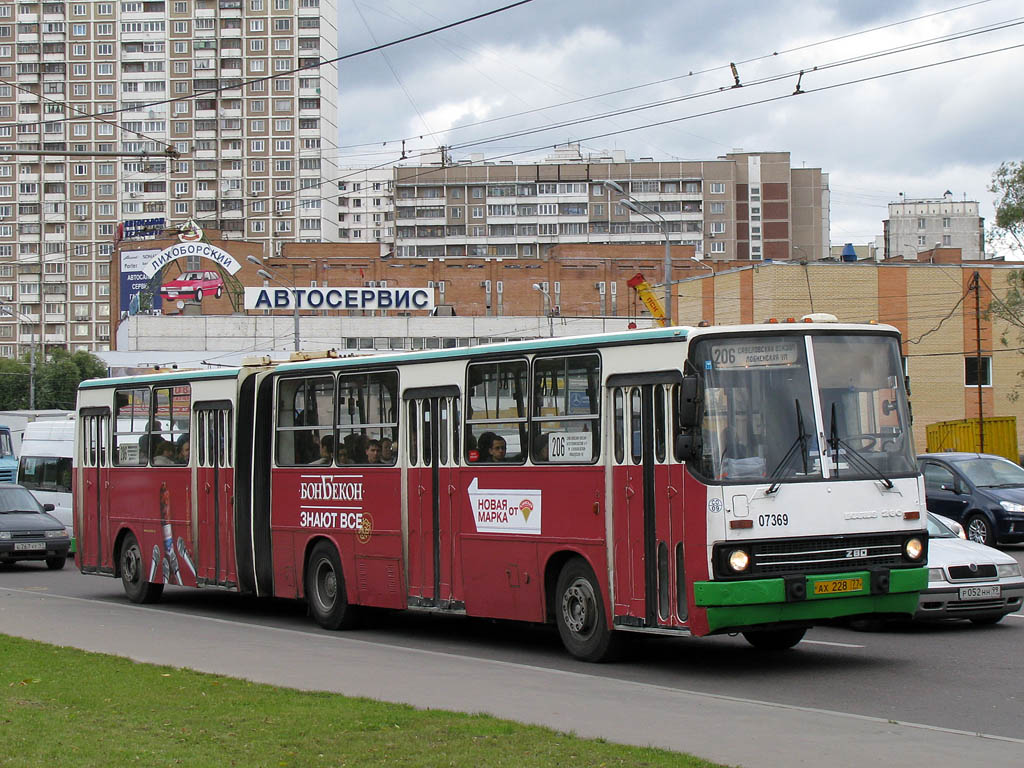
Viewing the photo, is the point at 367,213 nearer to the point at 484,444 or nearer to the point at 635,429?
the point at 484,444

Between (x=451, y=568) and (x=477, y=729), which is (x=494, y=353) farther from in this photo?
(x=477, y=729)

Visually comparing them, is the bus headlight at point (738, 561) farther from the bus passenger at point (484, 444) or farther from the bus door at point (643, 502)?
the bus passenger at point (484, 444)

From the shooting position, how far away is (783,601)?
11.3 meters

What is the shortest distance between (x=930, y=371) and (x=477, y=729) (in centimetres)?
5263

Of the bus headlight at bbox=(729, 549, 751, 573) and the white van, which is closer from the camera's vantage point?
the bus headlight at bbox=(729, 549, 751, 573)

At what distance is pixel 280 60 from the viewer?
140875 millimetres

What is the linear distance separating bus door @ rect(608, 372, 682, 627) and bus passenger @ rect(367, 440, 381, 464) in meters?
4.05

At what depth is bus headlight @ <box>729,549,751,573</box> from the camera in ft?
37.0

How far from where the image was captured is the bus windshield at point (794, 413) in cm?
1155

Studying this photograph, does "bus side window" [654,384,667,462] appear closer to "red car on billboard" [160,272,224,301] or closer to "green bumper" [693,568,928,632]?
"green bumper" [693,568,928,632]

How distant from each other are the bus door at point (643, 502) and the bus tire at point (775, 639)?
179cm

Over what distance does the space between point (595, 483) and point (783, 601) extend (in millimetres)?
2146

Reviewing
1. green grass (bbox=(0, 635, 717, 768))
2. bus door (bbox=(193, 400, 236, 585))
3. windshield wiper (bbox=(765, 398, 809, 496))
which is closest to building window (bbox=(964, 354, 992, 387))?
bus door (bbox=(193, 400, 236, 585))

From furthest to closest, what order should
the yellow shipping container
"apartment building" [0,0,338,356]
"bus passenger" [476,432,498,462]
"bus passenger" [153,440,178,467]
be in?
"apartment building" [0,0,338,356] → the yellow shipping container → "bus passenger" [153,440,178,467] → "bus passenger" [476,432,498,462]
